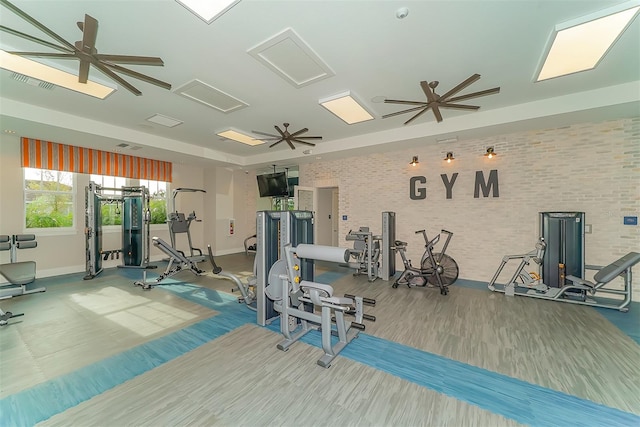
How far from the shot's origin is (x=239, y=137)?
19.9 ft

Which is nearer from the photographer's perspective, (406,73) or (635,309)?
(406,73)

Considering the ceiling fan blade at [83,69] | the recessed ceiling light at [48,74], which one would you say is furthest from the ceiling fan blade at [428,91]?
the recessed ceiling light at [48,74]

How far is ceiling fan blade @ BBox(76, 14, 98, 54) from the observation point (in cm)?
206

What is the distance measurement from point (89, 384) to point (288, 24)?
12.8ft

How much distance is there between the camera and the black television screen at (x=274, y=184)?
28.0 ft

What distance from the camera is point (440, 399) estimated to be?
199 cm

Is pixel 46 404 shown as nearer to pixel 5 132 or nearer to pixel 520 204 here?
pixel 5 132

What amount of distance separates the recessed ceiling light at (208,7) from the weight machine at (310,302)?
8.04 feet

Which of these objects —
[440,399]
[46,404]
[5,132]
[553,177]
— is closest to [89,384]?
[46,404]

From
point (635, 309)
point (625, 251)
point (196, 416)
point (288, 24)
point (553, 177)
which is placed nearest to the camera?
point (196, 416)

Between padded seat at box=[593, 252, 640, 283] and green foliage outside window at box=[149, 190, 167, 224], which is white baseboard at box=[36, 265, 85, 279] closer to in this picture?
green foliage outside window at box=[149, 190, 167, 224]

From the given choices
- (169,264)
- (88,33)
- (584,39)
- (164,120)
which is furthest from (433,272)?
(164,120)

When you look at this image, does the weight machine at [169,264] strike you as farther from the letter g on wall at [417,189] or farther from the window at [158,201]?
the letter g on wall at [417,189]

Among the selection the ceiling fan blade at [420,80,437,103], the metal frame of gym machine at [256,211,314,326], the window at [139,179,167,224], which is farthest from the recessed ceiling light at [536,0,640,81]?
the window at [139,179,167,224]
